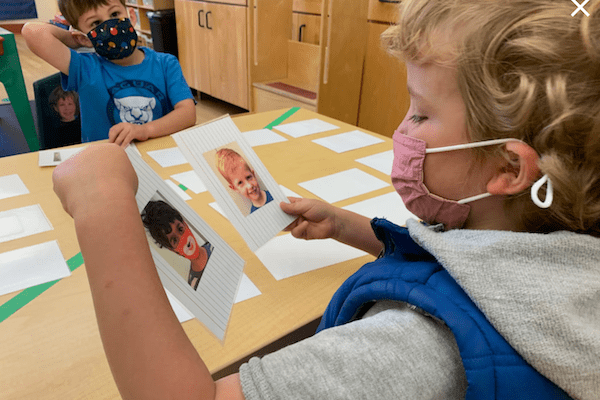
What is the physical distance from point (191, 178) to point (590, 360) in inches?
37.1

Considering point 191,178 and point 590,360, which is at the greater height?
point 590,360

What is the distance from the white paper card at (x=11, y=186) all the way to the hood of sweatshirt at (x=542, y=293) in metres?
0.98

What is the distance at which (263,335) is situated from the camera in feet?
2.04

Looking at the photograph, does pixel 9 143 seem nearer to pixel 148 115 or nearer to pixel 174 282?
pixel 148 115

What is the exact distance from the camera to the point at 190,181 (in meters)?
1.09

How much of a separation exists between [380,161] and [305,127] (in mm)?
379

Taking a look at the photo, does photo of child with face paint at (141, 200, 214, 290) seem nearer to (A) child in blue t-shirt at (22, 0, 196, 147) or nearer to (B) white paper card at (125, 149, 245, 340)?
(B) white paper card at (125, 149, 245, 340)

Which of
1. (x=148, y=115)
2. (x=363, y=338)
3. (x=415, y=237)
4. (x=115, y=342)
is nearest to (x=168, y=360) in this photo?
(x=115, y=342)

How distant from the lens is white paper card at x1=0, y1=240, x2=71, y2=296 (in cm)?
69

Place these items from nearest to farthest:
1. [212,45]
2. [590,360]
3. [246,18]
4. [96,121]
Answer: [590,360]
[96,121]
[246,18]
[212,45]

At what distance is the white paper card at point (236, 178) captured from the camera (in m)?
0.74

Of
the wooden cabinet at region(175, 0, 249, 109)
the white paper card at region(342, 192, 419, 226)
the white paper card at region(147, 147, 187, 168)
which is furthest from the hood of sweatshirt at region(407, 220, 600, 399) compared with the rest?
the wooden cabinet at region(175, 0, 249, 109)

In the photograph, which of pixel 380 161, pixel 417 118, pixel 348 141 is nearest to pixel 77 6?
pixel 348 141

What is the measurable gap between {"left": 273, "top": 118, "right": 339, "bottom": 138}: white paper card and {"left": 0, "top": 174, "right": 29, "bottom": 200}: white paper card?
79 cm
